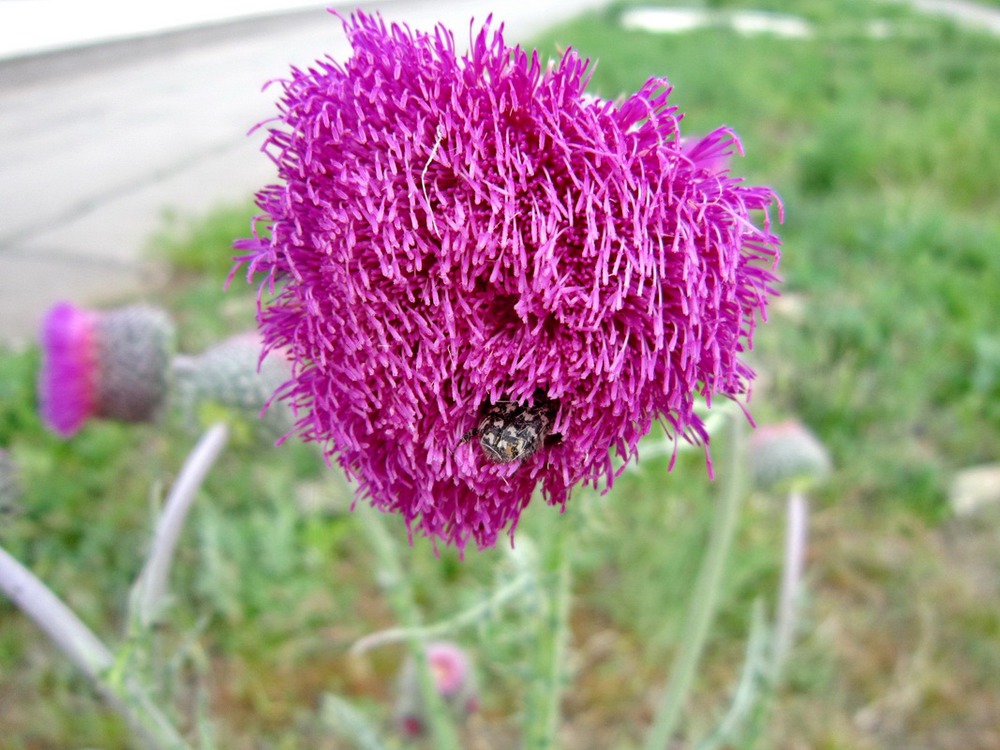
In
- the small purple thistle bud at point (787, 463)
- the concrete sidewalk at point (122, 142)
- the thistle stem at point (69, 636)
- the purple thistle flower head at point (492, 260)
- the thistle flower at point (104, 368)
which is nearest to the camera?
the purple thistle flower head at point (492, 260)

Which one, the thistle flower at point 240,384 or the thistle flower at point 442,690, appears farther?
the thistle flower at point 442,690

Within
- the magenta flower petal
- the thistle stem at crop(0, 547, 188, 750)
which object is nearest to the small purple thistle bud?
the thistle stem at crop(0, 547, 188, 750)

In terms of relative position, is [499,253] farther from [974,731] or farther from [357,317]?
[974,731]

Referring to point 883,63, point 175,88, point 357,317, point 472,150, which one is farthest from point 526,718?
point 883,63

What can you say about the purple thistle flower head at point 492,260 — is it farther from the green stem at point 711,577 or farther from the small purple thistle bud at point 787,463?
the small purple thistle bud at point 787,463

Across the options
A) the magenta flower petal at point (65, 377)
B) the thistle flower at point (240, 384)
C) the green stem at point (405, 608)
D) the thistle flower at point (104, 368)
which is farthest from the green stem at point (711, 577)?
the magenta flower petal at point (65, 377)

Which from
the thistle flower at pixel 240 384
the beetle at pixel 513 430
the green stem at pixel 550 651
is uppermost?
the beetle at pixel 513 430
